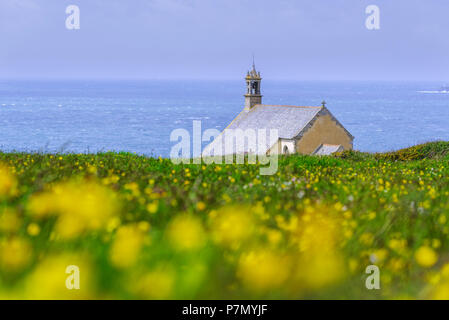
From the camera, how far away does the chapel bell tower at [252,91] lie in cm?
5791

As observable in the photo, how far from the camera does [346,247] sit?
Answer: 188 inches

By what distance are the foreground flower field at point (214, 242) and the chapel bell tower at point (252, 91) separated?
51489 mm

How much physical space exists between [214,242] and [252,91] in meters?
54.7

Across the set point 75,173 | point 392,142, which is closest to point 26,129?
point 392,142

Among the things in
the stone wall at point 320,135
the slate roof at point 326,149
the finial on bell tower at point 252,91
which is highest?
the finial on bell tower at point 252,91

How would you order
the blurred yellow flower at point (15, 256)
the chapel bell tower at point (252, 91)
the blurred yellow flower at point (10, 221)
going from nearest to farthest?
the blurred yellow flower at point (15, 256) → the blurred yellow flower at point (10, 221) → the chapel bell tower at point (252, 91)

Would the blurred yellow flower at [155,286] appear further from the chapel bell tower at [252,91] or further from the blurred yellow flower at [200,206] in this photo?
the chapel bell tower at [252,91]

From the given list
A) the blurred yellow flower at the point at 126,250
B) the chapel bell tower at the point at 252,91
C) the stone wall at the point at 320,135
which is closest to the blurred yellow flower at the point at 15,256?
Answer: the blurred yellow flower at the point at 126,250

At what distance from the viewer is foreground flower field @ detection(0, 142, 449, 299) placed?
146 inches
